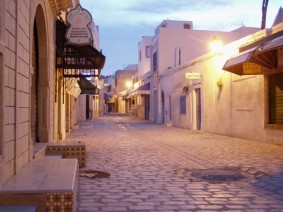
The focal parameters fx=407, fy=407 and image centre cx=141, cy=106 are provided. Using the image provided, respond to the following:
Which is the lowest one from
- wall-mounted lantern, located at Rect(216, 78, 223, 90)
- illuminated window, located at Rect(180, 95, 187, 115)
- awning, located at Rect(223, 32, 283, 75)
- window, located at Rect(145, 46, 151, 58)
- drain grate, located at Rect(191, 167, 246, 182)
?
drain grate, located at Rect(191, 167, 246, 182)

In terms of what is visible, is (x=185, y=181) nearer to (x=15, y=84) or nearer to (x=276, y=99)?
(x=15, y=84)

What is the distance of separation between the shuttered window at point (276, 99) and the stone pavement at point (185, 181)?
1.98 meters

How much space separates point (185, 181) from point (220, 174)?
38.9 inches

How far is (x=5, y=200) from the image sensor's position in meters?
4.11

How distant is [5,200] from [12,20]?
2.20 meters

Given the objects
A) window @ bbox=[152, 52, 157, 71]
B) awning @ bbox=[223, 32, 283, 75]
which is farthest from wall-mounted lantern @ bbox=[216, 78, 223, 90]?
window @ bbox=[152, 52, 157, 71]

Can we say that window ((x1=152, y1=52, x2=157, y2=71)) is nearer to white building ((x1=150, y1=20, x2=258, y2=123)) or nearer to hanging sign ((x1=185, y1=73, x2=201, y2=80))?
white building ((x1=150, y1=20, x2=258, y2=123))

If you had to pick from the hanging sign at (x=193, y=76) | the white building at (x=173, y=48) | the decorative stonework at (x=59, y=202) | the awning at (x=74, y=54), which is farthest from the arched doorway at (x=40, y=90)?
the white building at (x=173, y=48)

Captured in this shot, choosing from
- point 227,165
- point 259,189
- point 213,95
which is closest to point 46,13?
point 227,165

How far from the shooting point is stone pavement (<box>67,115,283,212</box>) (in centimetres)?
524

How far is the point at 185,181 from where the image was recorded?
6.81 metres

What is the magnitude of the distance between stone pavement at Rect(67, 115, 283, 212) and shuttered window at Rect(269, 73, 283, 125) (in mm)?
1975

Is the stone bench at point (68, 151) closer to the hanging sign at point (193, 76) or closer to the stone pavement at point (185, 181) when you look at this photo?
the stone pavement at point (185, 181)

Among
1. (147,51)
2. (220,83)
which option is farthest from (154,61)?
(220,83)
